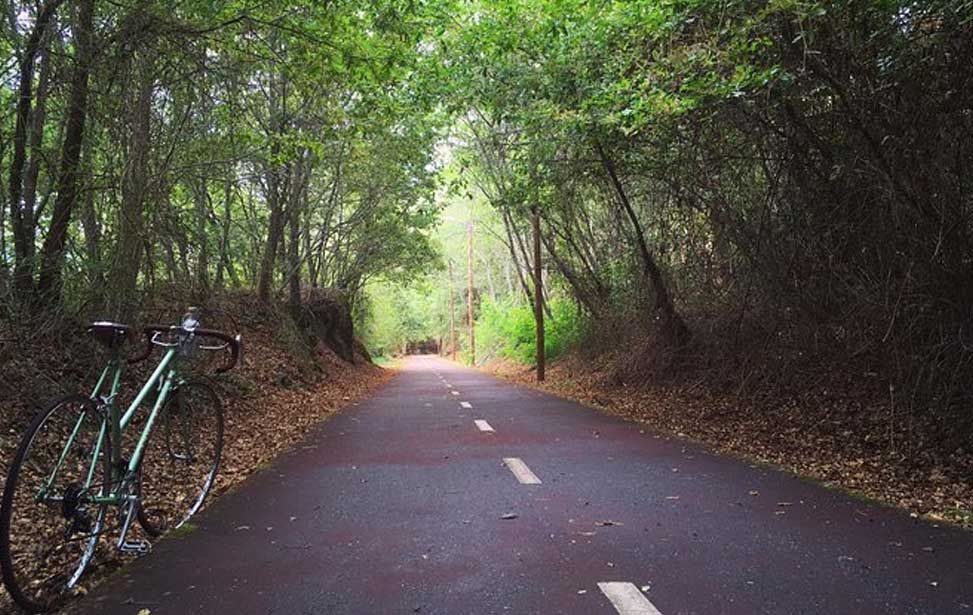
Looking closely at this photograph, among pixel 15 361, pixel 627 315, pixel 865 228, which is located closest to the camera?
pixel 15 361

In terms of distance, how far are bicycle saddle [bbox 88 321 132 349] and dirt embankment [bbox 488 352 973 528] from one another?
611 centimetres

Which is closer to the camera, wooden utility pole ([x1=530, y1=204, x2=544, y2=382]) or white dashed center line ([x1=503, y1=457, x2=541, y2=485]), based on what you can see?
white dashed center line ([x1=503, y1=457, x2=541, y2=485])

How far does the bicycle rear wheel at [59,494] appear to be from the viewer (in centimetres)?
373

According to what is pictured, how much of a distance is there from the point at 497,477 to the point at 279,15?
6817mm

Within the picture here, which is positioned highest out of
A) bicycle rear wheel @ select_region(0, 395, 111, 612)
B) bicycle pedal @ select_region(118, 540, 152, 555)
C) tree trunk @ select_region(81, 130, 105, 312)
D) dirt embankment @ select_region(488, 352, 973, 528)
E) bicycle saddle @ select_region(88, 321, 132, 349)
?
tree trunk @ select_region(81, 130, 105, 312)

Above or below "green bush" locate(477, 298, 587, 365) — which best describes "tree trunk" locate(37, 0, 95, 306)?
above

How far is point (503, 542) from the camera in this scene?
16.0 feet

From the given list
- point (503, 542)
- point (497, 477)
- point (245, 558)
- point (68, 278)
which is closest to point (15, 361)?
point (68, 278)

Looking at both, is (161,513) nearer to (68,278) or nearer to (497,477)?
(497,477)

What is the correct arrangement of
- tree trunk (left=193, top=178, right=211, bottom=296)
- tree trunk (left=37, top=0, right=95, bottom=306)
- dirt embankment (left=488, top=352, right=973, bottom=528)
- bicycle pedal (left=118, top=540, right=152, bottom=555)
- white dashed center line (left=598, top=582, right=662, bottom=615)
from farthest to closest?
tree trunk (left=193, top=178, right=211, bottom=296) < tree trunk (left=37, top=0, right=95, bottom=306) < dirt embankment (left=488, top=352, right=973, bottom=528) < bicycle pedal (left=118, top=540, right=152, bottom=555) < white dashed center line (left=598, top=582, right=662, bottom=615)

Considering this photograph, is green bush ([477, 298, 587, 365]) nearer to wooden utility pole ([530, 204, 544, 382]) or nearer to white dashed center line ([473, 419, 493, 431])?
wooden utility pole ([530, 204, 544, 382])

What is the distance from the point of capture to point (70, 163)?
8781mm

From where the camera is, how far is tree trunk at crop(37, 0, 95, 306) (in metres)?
8.12

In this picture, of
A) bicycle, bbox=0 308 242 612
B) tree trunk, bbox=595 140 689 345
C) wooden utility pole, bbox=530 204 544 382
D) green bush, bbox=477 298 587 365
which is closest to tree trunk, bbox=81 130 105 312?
bicycle, bbox=0 308 242 612
